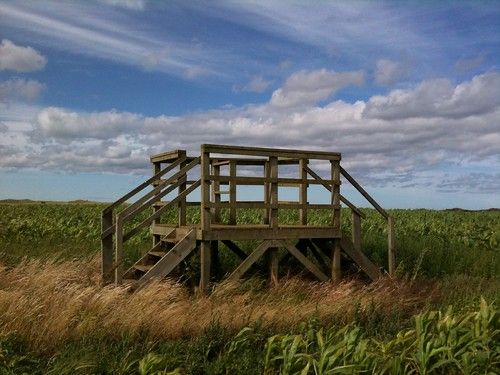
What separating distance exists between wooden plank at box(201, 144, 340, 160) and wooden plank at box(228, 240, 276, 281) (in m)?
1.97

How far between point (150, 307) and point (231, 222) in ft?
14.9

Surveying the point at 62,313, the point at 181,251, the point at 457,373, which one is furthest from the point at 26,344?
the point at 457,373

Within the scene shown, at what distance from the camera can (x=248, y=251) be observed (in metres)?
16.9

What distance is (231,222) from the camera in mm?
14070

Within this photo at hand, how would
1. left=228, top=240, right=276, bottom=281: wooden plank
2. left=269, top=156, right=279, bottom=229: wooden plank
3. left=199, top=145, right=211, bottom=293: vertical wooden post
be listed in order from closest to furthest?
left=199, top=145, right=211, bottom=293: vertical wooden post, left=228, top=240, right=276, bottom=281: wooden plank, left=269, top=156, right=279, bottom=229: wooden plank

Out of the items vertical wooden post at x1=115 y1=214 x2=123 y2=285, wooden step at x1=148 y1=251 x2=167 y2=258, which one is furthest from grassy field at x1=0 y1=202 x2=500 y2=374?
wooden step at x1=148 y1=251 x2=167 y2=258

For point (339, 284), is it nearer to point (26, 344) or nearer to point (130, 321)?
point (130, 321)

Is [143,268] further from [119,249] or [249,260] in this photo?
[249,260]

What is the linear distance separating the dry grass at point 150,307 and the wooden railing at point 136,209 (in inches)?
26.4

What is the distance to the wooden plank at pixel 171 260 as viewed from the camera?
12039mm

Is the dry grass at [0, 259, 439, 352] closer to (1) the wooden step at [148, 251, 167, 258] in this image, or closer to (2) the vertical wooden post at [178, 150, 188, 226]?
(1) the wooden step at [148, 251, 167, 258]

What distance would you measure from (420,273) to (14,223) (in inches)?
590

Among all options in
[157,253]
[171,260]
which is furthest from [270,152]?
[157,253]

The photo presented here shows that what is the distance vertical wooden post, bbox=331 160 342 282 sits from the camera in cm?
1397
